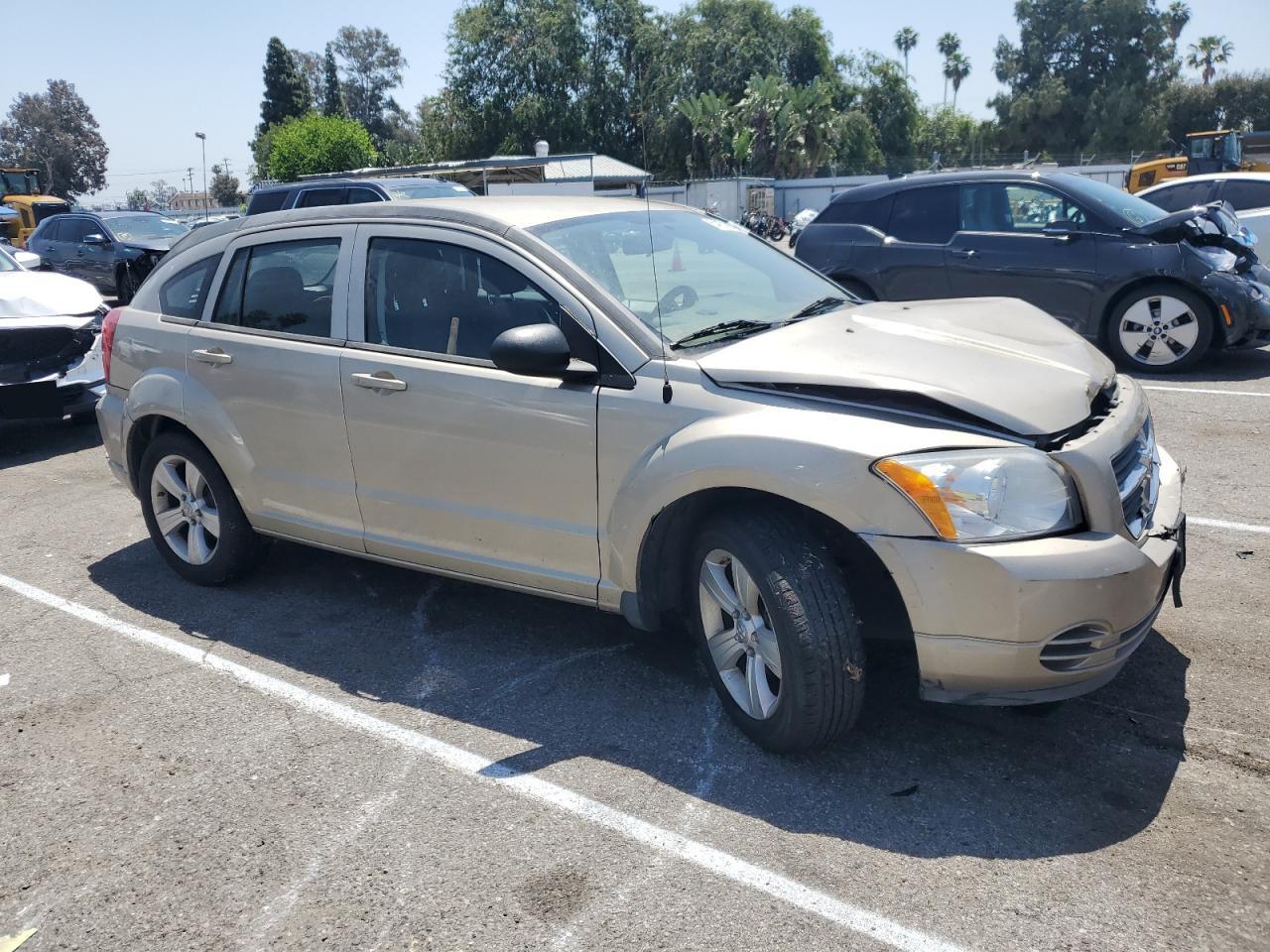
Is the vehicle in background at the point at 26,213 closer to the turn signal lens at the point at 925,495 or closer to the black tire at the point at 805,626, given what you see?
the black tire at the point at 805,626

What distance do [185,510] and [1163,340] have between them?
755 centimetres

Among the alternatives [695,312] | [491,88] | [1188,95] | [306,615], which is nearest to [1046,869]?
[695,312]

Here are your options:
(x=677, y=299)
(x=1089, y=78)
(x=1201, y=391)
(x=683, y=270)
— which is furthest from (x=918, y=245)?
(x=1089, y=78)

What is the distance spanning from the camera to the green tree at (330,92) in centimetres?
9425

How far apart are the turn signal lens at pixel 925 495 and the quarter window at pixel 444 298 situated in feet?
4.55

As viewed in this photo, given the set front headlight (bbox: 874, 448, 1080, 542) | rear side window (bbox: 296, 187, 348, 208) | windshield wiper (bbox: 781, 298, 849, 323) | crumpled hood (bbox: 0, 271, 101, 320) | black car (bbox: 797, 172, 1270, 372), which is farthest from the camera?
rear side window (bbox: 296, 187, 348, 208)

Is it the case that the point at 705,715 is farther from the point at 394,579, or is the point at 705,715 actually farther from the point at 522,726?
the point at 394,579

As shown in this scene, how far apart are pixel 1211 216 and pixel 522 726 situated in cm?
782

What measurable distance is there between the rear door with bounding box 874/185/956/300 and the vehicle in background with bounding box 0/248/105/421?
6.57 m

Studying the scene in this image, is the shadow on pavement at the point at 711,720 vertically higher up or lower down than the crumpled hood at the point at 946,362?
lower down

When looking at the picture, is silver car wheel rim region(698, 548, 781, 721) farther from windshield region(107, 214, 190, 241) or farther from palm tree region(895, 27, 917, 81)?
palm tree region(895, 27, 917, 81)

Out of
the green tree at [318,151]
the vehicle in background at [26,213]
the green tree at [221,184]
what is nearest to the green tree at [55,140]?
the green tree at [221,184]

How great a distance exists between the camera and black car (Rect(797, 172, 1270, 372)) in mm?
8352

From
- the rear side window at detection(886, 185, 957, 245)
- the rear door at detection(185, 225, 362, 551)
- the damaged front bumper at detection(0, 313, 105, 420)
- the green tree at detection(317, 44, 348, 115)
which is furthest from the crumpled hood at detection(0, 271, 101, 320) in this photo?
the green tree at detection(317, 44, 348, 115)
